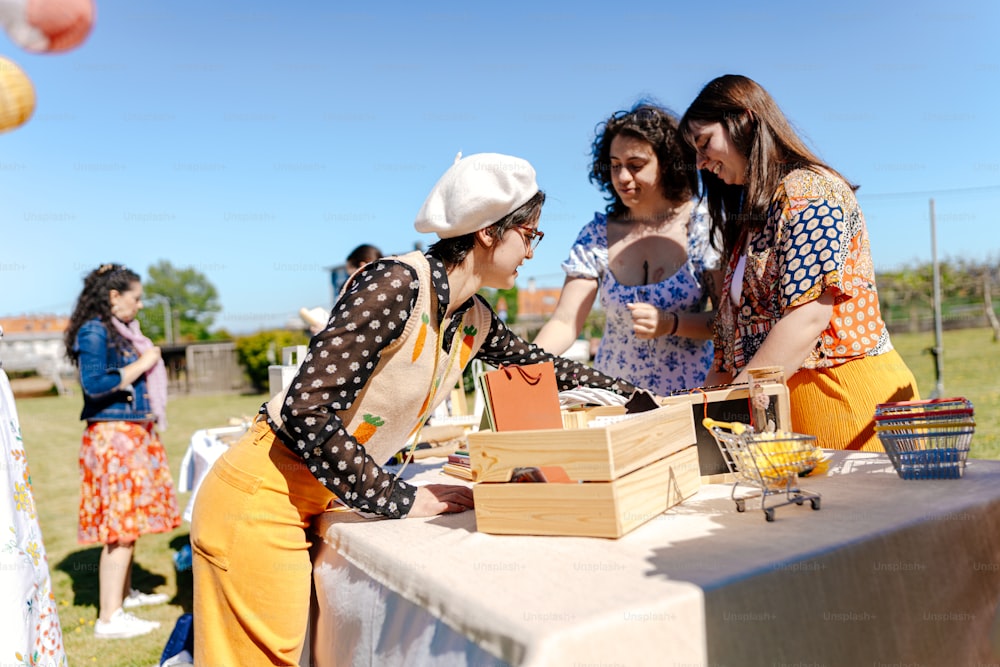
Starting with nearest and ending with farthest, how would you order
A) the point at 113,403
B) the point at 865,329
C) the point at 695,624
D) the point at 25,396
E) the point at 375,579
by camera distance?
the point at 695,624 < the point at 375,579 < the point at 865,329 < the point at 113,403 < the point at 25,396

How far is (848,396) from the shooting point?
6.02 ft

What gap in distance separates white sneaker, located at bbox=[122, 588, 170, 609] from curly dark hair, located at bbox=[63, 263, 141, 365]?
1.52 meters

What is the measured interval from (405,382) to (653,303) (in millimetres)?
1292

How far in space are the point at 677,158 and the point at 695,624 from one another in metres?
2.00

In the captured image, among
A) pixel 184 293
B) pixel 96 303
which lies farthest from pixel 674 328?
pixel 184 293

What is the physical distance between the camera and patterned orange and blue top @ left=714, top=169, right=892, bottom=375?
1758 mm

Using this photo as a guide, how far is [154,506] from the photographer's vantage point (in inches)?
164

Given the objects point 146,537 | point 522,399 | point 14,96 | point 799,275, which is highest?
point 14,96

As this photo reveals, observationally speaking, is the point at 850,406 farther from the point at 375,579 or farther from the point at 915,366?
the point at 915,366

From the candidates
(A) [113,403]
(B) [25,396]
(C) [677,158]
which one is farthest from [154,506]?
(B) [25,396]

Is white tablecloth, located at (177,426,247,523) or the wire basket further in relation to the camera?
white tablecloth, located at (177,426,247,523)

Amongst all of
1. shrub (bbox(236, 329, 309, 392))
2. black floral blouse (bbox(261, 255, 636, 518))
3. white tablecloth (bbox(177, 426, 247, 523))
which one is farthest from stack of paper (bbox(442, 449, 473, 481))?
shrub (bbox(236, 329, 309, 392))

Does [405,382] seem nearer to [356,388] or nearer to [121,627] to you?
[356,388]

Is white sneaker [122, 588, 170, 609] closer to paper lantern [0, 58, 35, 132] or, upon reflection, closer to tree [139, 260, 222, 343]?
paper lantern [0, 58, 35, 132]
